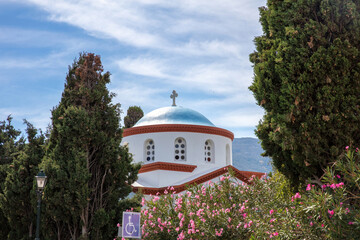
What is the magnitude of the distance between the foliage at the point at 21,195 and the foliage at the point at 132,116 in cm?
1821

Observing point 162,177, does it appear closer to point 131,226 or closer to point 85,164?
point 85,164

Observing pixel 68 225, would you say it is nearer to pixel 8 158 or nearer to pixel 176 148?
pixel 8 158

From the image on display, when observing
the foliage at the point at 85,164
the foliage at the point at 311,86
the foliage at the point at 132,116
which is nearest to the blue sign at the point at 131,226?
the foliage at the point at 311,86

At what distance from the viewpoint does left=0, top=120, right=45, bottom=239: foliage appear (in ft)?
55.7

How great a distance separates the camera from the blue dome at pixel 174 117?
25.3m

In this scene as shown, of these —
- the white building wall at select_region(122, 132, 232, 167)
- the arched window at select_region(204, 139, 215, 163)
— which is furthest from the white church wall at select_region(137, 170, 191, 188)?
the arched window at select_region(204, 139, 215, 163)

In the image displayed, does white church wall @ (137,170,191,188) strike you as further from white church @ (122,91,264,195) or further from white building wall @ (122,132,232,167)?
white building wall @ (122,132,232,167)

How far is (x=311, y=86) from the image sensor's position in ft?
34.7

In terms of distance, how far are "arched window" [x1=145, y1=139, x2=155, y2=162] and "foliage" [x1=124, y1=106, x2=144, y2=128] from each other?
11180 millimetres

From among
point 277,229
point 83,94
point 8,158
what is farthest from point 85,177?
point 8,158

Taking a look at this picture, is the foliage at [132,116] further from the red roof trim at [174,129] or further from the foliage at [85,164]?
the foliage at [85,164]

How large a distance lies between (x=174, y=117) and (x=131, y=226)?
53.9 ft

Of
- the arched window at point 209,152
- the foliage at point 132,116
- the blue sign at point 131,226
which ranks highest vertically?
the foliage at point 132,116

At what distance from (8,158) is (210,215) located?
14859 mm
